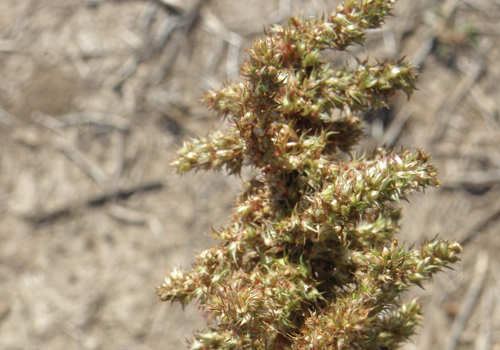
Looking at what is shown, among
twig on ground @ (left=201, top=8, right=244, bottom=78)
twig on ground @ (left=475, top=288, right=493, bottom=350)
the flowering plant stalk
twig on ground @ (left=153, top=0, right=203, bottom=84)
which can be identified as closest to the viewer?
the flowering plant stalk

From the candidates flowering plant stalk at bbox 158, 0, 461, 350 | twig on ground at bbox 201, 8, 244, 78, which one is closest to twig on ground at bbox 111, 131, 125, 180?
twig on ground at bbox 201, 8, 244, 78

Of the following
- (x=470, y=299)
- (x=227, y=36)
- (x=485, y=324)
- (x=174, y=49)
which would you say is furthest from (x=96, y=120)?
(x=485, y=324)

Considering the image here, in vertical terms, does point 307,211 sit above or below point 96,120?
above

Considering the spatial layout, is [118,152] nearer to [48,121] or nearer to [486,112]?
[48,121]

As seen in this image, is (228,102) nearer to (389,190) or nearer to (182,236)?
(389,190)

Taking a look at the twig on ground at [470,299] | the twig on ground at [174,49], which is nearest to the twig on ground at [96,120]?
the twig on ground at [174,49]

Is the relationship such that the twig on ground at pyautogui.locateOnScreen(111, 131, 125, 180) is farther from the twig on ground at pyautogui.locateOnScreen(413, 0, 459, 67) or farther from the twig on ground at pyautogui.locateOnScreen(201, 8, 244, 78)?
the twig on ground at pyautogui.locateOnScreen(413, 0, 459, 67)

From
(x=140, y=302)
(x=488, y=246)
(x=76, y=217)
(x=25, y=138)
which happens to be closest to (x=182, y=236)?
(x=140, y=302)
